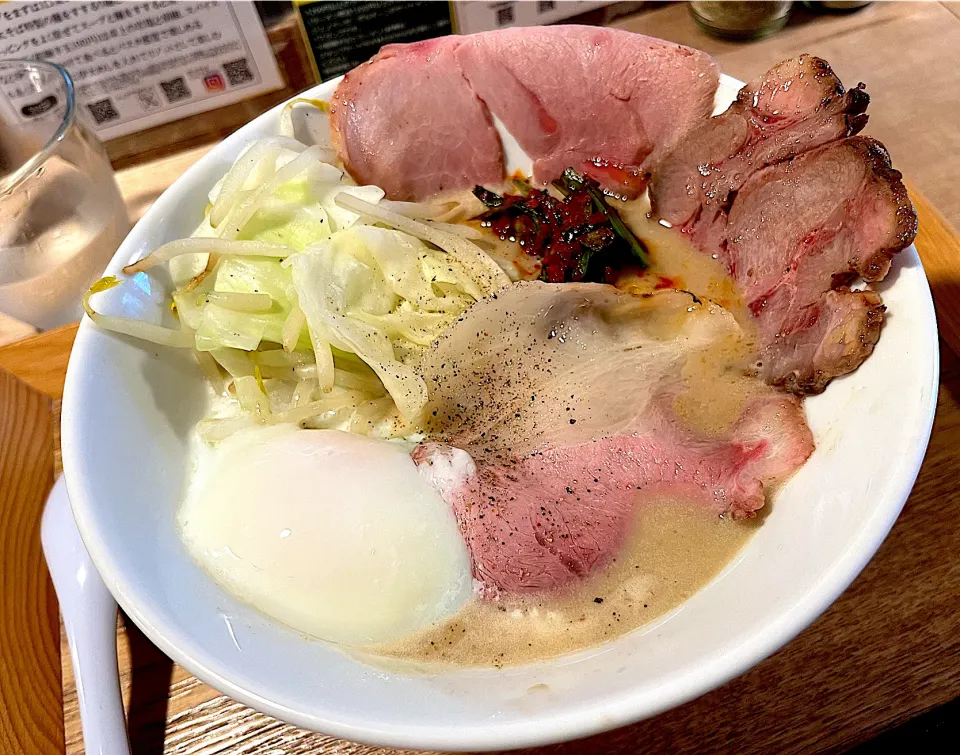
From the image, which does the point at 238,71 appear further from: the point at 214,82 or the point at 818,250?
the point at 818,250

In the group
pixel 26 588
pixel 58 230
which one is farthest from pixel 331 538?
pixel 58 230

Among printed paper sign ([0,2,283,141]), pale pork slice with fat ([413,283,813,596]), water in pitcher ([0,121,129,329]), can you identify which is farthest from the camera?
printed paper sign ([0,2,283,141])

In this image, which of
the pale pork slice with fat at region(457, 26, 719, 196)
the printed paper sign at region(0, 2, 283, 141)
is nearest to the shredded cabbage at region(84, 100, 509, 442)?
the pale pork slice with fat at region(457, 26, 719, 196)

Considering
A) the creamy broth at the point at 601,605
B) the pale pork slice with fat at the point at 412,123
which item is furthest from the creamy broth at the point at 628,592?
the pale pork slice with fat at the point at 412,123

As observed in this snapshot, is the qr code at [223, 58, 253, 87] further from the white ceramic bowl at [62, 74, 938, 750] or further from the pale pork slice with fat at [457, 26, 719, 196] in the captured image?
the white ceramic bowl at [62, 74, 938, 750]

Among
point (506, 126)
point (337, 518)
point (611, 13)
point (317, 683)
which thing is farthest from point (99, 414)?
point (611, 13)

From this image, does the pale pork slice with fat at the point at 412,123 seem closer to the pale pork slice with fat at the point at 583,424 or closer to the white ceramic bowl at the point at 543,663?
the pale pork slice with fat at the point at 583,424
